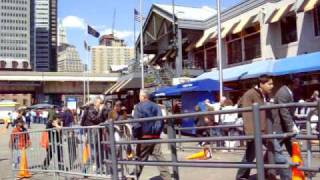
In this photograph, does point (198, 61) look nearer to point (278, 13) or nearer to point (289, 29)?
point (289, 29)

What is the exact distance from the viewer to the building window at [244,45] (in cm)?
2927

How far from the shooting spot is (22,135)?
1248 cm

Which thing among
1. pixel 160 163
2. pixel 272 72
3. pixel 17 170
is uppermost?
pixel 272 72

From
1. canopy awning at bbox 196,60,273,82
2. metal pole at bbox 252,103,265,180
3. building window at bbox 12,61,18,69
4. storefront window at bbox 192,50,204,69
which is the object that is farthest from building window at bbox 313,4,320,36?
building window at bbox 12,61,18,69

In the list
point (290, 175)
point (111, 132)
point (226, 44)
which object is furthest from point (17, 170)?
point (226, 44)

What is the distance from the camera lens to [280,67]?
22078 millimetres

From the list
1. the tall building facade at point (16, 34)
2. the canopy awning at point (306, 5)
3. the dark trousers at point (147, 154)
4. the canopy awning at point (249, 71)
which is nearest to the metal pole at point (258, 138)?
the dark trousers at point (147, 154)

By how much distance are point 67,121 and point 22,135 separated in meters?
5.95

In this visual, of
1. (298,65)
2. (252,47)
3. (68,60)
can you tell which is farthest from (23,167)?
(68,60)

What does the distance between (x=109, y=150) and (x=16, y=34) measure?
12291cm

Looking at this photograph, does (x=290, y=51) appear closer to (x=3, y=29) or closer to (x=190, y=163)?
(x=190, y=163)

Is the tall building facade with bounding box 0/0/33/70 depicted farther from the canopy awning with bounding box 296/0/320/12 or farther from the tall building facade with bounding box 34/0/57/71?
the canopy awning with bounding box 296/0/320/12

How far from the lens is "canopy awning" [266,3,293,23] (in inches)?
972

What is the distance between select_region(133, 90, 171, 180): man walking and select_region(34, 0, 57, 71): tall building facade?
118153 millimetres
